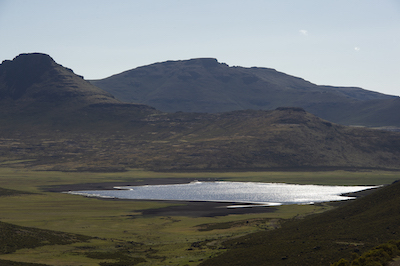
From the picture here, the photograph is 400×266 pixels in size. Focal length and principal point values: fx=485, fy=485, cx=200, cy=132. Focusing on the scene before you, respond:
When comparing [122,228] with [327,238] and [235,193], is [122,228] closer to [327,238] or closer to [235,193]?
[327,238]

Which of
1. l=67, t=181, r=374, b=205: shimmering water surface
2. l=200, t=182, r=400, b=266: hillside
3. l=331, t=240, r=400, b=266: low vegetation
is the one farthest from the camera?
l=67, t=181, r=374, b=205: shimmering water surface

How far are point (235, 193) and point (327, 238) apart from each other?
100319 millimetres

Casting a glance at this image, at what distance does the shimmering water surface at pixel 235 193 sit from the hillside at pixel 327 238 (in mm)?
60703

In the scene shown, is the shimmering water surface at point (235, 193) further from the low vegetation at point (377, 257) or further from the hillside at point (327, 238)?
the low vegetation at point (377, 257)

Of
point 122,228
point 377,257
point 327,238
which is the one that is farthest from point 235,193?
point 377,257

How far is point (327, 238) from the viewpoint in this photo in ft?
193

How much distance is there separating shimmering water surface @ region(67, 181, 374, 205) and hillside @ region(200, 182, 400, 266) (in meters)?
60.7

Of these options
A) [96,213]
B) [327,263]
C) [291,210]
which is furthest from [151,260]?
[291,210]

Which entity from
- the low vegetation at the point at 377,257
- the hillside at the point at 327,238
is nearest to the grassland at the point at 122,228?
the hillside at the point at 327,238

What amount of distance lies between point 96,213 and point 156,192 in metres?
55.5

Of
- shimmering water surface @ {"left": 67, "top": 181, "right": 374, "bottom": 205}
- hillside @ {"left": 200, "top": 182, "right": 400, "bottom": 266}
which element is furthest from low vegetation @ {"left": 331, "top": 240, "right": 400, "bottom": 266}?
shimmering water surface @ {"left": 67, "top": 181, "right": 374, "bottom": 205}

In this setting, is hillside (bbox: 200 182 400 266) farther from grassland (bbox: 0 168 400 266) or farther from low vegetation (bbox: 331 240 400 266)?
grassland (bbox: 0 168 400 266)

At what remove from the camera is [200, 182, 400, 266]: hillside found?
2089 inches

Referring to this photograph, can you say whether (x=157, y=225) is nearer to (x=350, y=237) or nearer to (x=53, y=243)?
(x=53, y=243)
